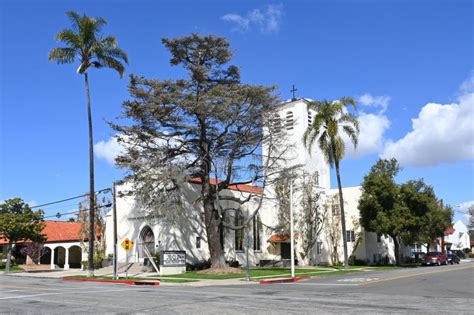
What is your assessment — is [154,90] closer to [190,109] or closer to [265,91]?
[190,109]

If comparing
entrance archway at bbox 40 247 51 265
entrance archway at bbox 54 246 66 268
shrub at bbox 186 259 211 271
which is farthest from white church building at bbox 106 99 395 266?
entrance archway at bbox 40 247 51 265

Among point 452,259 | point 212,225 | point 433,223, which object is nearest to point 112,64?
point 212,225

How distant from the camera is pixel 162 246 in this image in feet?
133

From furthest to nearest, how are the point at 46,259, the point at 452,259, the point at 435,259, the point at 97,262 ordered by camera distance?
the point at 452,259 < the point at 46,259 < the point at 435,259 < the point at 97,262

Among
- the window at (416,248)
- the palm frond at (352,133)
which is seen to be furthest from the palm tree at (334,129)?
the window at (416,248)

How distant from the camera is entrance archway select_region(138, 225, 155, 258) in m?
42.0

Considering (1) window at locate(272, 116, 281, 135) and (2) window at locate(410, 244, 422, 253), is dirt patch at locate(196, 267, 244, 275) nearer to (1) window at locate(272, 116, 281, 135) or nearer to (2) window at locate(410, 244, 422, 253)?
(1) window at locate(272, 116, 281, 135)

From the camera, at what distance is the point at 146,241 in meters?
42.5

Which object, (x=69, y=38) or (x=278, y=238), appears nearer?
(x=69, y=38)

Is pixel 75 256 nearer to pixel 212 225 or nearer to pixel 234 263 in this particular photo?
pixel 234 263

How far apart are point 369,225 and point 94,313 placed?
39260 mm

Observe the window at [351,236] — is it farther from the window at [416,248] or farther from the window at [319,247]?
the window at [416,248]

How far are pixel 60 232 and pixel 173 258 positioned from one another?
2636cm

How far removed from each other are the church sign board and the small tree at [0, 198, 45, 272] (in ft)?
50.8
